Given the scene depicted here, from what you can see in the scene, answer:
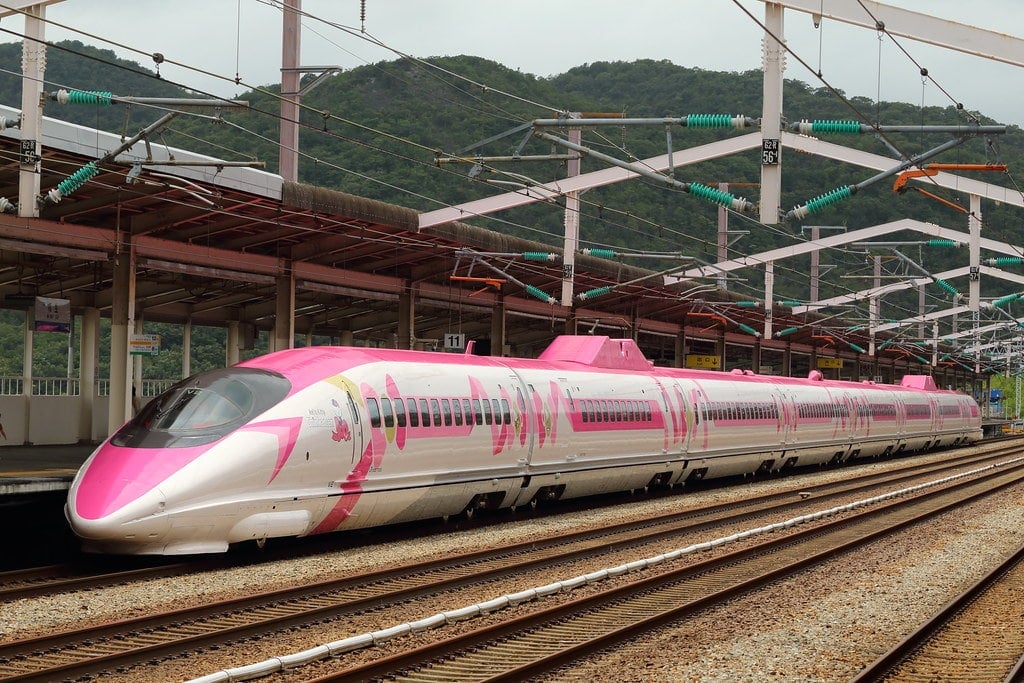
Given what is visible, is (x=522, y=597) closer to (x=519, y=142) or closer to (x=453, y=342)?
(x=453, y=342)

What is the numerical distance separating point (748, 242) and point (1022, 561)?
170 ft

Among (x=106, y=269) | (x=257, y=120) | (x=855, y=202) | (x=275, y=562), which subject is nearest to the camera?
(x=275, y=562)

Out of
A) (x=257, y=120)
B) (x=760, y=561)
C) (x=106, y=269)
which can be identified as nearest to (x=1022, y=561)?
(x=760, y=561)

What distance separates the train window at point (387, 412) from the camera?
1794cm

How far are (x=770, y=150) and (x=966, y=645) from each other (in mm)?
7315

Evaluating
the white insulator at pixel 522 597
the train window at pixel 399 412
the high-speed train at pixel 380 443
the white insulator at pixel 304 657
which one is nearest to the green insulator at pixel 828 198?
the high-speed train at pixel 380 443

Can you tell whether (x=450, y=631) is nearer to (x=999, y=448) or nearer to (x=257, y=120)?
(x=257, y=120)

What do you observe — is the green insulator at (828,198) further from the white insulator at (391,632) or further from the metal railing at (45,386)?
the metal railing at (45,386)

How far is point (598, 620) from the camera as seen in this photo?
1246 cm

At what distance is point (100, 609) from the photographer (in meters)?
12.2

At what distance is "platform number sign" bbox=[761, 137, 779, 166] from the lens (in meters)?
16.5

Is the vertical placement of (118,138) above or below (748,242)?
below

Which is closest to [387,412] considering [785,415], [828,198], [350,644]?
[828,198]

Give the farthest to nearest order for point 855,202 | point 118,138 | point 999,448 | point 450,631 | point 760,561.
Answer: point 855,202
point 999,448
point 118,138
point 760,561
point 450,631
